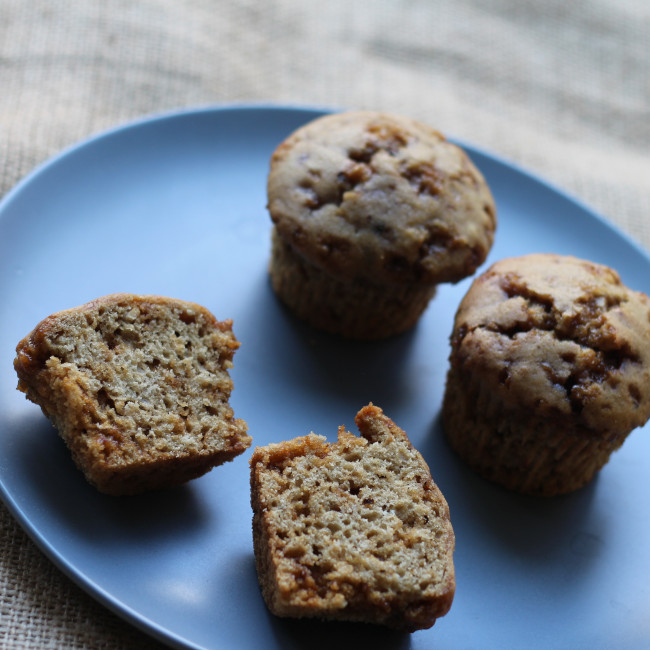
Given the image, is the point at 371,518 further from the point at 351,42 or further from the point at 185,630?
the point at 351,42

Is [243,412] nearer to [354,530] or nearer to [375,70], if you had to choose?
[354,530]

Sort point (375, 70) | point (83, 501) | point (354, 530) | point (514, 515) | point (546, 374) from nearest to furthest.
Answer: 1. point (354, 530)
2. point (83, 501)
3. point (546, 374)
4. point (514, 515)
5. point (375, 70)

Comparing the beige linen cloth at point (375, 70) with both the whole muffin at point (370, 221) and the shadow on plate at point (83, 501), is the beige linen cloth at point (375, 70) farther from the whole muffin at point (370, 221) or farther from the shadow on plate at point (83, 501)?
the shadow on plate at point (83, 501)

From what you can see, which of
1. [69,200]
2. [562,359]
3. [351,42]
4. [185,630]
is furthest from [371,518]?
[351,42]

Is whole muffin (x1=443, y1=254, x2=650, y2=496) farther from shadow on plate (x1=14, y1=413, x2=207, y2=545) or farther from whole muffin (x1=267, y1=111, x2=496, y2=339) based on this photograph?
shadow on plate (x1=14, y1=413, x2=207, y2=545)

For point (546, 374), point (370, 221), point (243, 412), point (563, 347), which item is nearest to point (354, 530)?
point (243, 412)

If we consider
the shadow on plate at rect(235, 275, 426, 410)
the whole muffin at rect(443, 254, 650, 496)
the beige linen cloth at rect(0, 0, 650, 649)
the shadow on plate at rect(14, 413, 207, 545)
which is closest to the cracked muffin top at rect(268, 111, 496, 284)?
the whole muffin at rect(443, 254, 650, 496)

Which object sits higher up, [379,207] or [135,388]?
[379,207]
